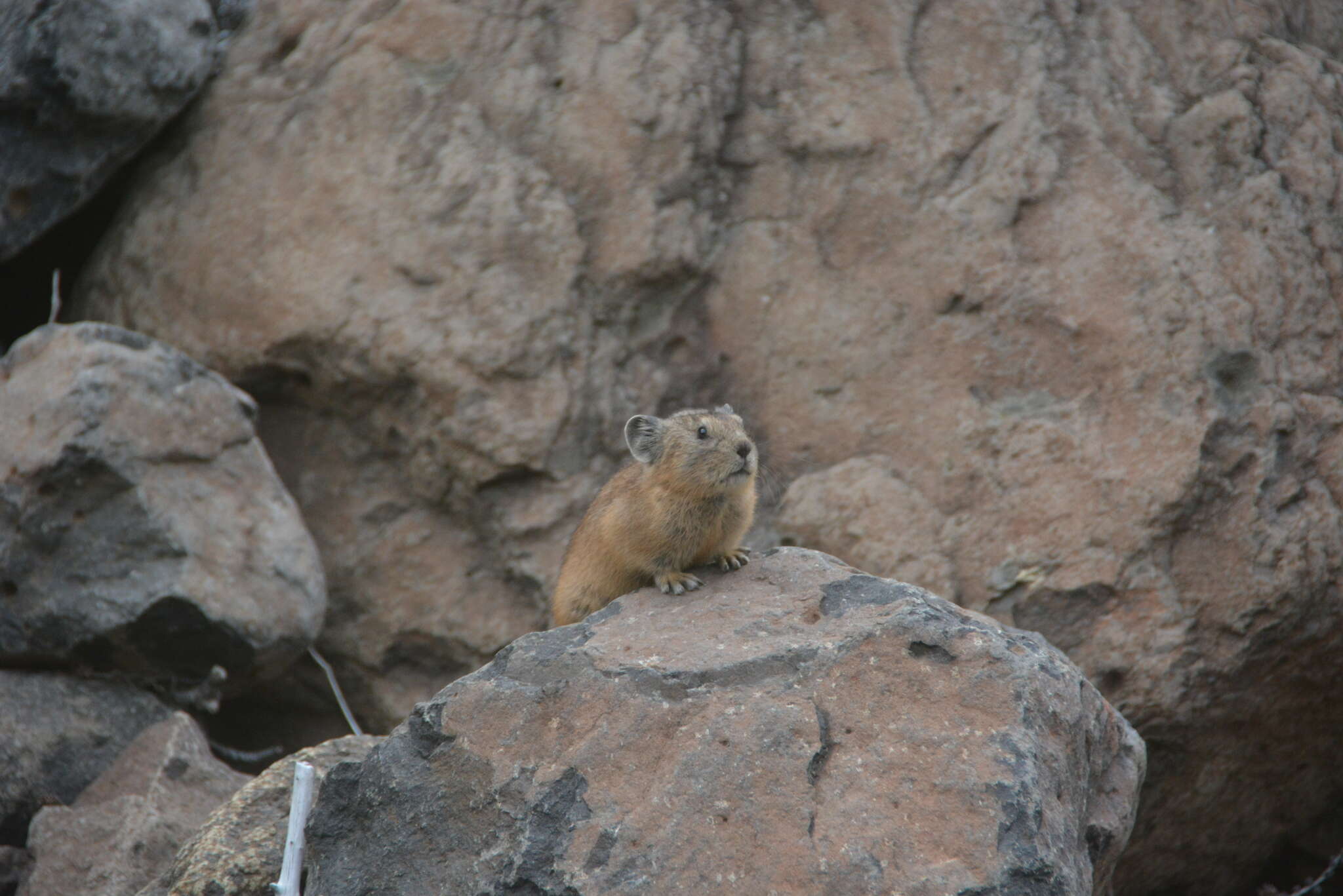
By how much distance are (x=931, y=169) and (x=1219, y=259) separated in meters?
1.96

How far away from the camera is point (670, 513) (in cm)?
625

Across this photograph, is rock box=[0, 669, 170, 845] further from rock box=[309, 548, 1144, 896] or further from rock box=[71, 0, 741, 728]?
rock box=[309, 548, 1144, 896]

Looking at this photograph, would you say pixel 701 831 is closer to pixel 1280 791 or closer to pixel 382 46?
pixel 1280 791

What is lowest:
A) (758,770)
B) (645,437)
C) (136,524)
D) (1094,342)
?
(136,524)

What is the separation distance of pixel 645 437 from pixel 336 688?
125 inches

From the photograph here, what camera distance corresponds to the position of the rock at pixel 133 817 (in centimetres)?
589

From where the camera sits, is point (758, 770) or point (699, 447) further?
point (699, 447)

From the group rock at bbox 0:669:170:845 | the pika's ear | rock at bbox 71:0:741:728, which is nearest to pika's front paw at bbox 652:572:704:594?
the pika's ear

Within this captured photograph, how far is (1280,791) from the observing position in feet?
24.6

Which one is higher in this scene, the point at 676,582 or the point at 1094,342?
the point at 1094,342

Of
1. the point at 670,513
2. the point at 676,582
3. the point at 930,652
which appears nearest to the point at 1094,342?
the point at 670,513

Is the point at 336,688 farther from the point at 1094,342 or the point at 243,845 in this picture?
the point at 1094,342

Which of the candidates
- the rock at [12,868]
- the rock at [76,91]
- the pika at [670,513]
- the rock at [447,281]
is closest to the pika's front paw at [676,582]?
the pika at [670,513]

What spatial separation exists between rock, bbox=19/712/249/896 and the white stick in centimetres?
116
